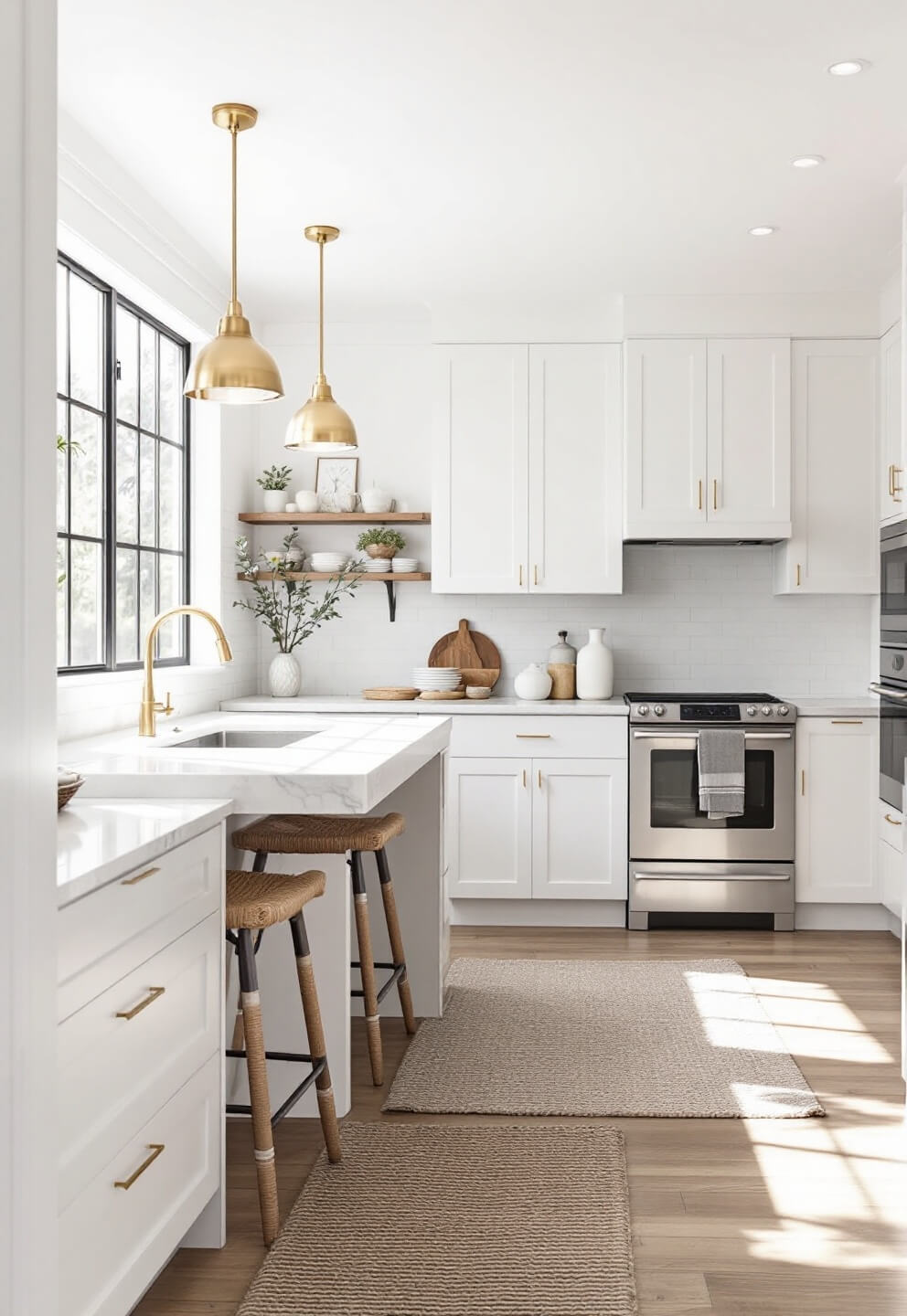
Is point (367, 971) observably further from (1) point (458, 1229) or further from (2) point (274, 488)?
(2) point (274, 488)

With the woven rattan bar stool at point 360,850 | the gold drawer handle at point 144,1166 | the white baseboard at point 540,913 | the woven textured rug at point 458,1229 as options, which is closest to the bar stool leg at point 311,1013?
the woven textured rug at point 458,1229

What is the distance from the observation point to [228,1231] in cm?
252

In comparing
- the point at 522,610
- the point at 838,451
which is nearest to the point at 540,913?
the point at 522,610

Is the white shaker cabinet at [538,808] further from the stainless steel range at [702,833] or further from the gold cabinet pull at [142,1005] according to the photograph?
the gold cabinet pull at [142,1005]

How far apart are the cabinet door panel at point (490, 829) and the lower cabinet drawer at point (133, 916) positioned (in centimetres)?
283

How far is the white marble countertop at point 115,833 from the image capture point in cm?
176

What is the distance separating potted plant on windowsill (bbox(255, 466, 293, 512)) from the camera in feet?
18.6

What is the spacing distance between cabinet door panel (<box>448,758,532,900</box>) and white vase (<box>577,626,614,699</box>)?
0.57m

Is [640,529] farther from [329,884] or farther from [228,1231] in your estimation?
[228,1231]

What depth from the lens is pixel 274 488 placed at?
18.7 feet

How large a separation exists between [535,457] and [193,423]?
1510 millimetres

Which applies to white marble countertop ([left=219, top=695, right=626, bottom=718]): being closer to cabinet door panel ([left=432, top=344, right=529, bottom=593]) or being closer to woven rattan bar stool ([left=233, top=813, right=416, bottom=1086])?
cabinet door panel ([left=432, top=344, right=529, bottom=593])

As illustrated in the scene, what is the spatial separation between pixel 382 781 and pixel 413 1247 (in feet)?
3.14

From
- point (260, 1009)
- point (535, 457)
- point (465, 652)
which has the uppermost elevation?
point (535, 457)
